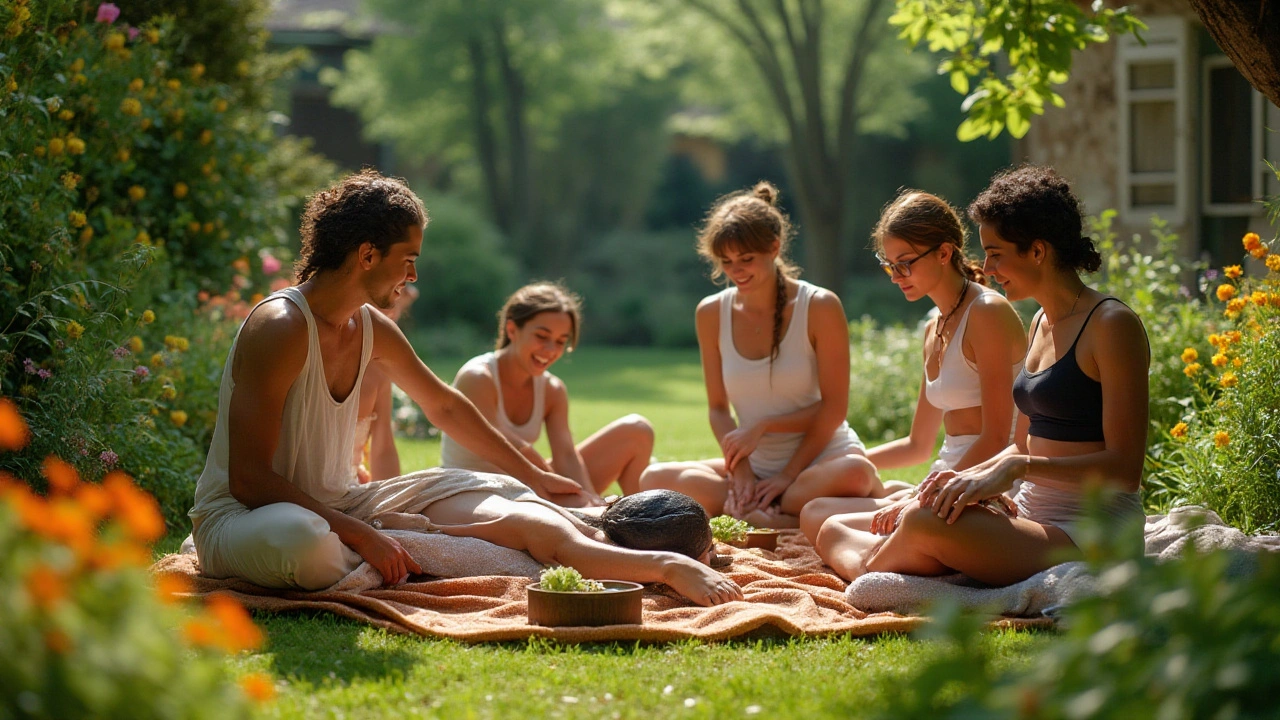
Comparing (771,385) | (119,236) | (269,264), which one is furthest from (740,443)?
(269,264)

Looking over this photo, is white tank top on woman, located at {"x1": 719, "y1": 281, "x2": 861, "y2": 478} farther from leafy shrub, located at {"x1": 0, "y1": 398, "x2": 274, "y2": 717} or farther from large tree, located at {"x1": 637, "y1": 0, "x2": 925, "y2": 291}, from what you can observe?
large tree, located at {"x1": 637, "y1": 0, "x2": 925, "y2": 291}

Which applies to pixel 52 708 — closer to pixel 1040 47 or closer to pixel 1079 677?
pixel 1079 677

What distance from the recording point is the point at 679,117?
34094 mm

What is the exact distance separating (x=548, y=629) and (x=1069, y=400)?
6.07ft

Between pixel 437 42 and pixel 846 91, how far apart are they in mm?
11338

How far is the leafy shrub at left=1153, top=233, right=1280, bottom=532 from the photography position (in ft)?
16.1

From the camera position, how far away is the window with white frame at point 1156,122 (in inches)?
419

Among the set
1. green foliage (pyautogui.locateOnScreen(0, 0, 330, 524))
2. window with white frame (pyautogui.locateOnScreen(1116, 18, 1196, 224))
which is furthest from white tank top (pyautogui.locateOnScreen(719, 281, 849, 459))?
window with white frame (pyautogui.locateOnScreen(1116, 18, 1196, 224))

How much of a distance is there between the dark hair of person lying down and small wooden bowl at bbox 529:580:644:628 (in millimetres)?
678

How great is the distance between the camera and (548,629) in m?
3.73

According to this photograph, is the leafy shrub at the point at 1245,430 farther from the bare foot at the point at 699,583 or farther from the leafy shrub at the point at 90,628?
the leafy shrub at the point at 90,628

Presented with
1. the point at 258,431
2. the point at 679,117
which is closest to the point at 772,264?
the point at 258,431

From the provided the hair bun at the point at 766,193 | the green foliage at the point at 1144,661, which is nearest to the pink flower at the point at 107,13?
the hair bun at the point at 766,193

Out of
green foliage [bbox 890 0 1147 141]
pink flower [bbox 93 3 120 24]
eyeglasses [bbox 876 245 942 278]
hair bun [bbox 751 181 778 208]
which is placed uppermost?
pink flower [bbox 93 3 120 24]
